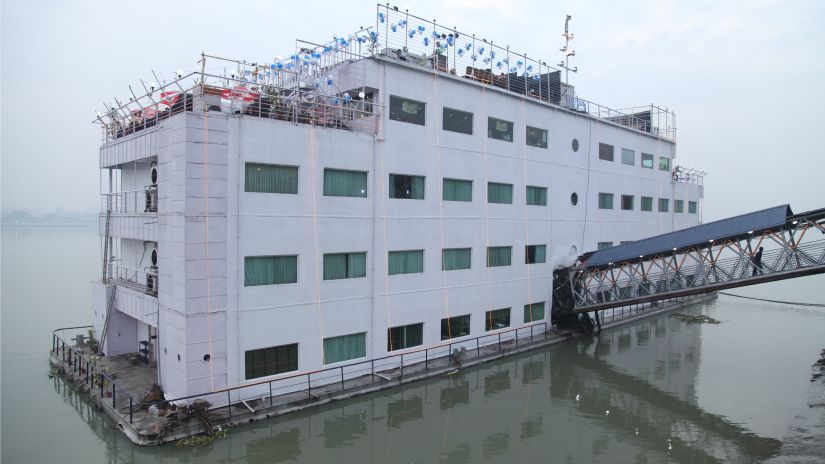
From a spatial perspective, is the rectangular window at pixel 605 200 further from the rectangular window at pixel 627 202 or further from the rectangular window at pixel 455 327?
the rectangular window at pixel 455 327

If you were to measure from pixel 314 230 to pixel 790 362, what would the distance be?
2291 cm

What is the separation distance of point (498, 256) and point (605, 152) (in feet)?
40.3

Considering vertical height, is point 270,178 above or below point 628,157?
below

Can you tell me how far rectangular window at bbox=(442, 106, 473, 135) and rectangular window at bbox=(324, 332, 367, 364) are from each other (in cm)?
992

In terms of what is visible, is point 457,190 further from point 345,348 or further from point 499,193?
point 345,348

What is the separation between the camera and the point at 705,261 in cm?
2458

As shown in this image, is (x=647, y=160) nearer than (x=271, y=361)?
No

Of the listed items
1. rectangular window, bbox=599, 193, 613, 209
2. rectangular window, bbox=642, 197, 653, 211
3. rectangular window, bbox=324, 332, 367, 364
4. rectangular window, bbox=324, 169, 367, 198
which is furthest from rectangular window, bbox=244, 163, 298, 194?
rectangular window, bbox=642, 197, 653, 211

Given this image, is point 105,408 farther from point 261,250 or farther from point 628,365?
point 628,365

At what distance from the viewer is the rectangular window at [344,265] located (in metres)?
19.7

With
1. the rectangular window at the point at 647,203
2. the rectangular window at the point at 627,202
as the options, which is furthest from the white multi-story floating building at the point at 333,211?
the rectangular window at the point at 647,203

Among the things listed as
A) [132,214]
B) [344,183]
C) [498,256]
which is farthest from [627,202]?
[132,214]

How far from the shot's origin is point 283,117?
20.0 metres

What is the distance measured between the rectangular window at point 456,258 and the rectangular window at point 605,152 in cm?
1346
